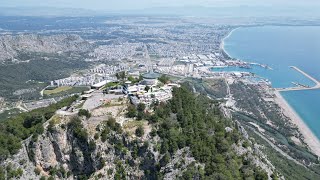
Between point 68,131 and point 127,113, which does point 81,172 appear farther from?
point 127,113

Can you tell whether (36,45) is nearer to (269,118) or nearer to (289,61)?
(289,61)

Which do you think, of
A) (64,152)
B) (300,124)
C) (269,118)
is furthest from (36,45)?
(64,152)

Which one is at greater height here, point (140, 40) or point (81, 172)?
point (81, 172)

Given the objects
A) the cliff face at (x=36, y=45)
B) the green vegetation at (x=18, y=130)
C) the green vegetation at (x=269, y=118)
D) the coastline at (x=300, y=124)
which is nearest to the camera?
the green vegetation at (x=18, y=130)

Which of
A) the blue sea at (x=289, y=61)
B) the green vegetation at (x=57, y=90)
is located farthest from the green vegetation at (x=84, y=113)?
the green vegetation at (x=57, y=90)

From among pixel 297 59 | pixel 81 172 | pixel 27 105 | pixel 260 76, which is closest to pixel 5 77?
pixel 27 105

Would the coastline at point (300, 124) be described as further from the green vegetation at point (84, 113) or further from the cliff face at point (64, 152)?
the cliff face at point (64, 152)
